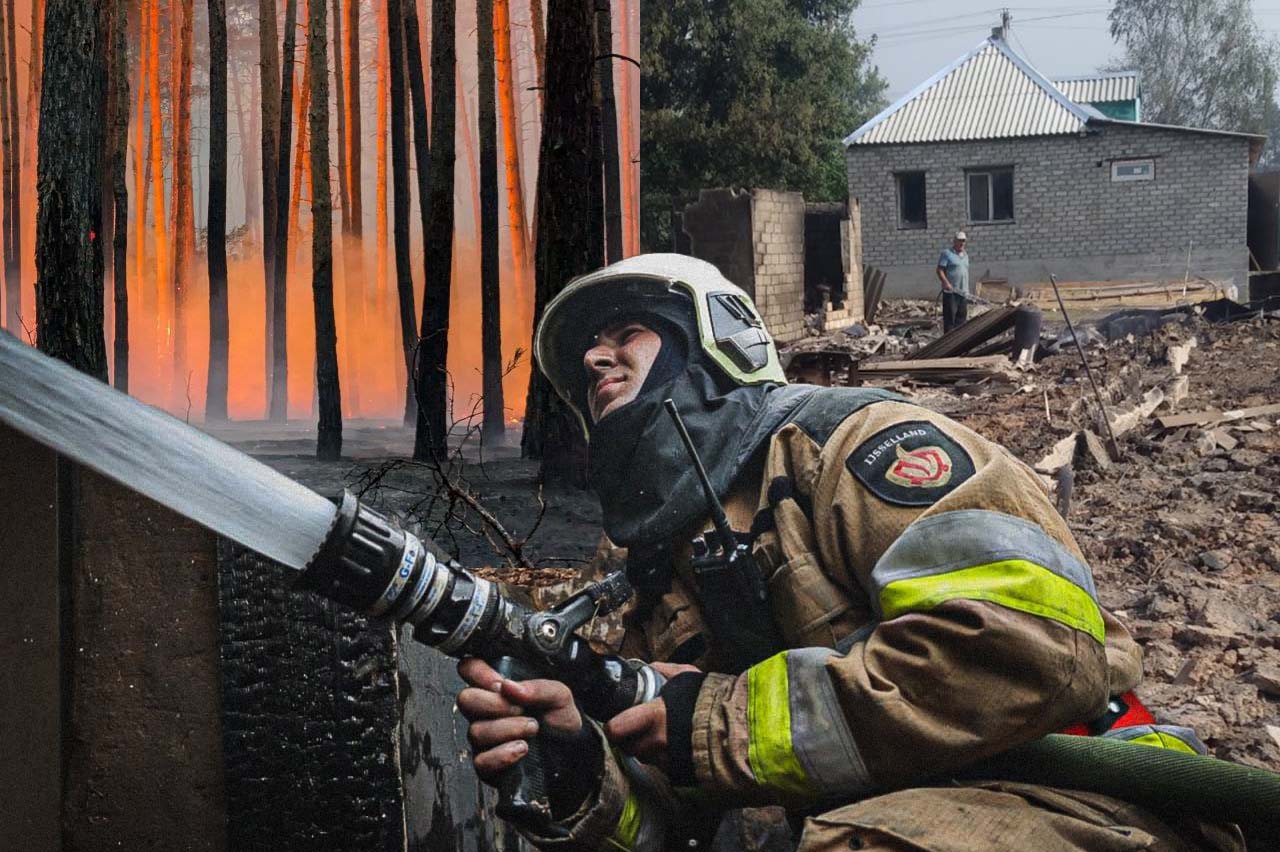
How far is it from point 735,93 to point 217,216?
14.4m

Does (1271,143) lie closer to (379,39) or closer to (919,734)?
(379,39)

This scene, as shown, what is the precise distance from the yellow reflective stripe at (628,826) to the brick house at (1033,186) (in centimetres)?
2496

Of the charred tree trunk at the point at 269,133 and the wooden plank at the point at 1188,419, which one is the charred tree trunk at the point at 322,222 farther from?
the wooden plank at the point at 1188,419

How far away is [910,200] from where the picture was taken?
90.2 ft

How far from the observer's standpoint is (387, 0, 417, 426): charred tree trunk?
22.6 ft

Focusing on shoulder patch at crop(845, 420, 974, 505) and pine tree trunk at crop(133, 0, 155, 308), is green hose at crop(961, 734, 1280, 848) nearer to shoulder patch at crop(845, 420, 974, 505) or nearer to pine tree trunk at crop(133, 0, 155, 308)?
shoulder patch at crop(845, 420, 974, 505)

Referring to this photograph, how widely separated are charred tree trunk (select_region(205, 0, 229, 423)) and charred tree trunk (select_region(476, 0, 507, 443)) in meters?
1.33

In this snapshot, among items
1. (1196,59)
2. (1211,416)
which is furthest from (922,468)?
(1196,59)

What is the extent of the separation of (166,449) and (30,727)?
3.99 feet

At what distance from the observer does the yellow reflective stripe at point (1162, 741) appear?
2148mm

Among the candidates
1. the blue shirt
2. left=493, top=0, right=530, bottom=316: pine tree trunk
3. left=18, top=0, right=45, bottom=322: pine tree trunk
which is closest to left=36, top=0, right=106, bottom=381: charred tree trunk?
left=18, top=0, right=45, bottom=322: pine tree trunk

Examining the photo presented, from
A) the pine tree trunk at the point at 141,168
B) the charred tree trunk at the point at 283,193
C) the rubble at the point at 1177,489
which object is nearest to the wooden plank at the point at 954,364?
the rubble at the point at 1177,489

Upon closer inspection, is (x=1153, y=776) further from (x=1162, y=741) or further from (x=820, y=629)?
A: (x=820, y=629)

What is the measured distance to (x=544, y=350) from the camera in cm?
270
